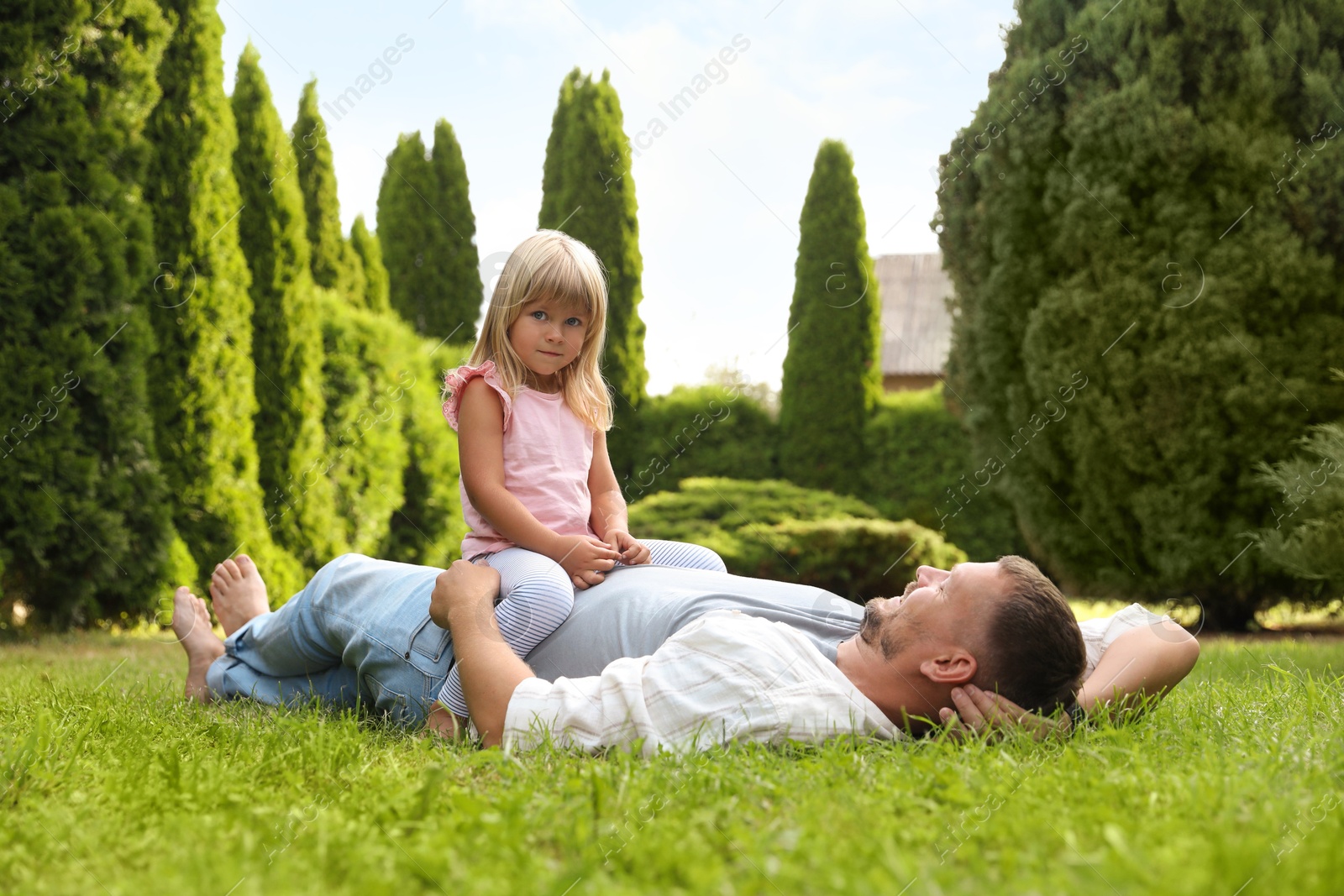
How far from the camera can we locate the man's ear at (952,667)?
2107 mm

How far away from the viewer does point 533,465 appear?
303cm

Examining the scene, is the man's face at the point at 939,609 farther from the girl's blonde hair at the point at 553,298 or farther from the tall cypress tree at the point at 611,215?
the tall cypress tree at the point at 611,215

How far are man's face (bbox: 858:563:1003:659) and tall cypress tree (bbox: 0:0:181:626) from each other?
5.91m

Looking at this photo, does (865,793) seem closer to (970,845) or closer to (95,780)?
(970,845)

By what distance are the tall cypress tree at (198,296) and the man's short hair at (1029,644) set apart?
659cm

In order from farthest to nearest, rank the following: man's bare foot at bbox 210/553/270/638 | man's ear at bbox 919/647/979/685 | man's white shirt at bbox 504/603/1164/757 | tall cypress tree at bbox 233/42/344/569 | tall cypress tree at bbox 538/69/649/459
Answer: tall cypress tree at bbox 538/69/649/459
tall cypress tree at bbox 233/42/344/569
man's bare foot at bbox 210/553/270/638
man's ear at bbox 919/647/979/685
man's white shirt at bbox 504/603/1164/757

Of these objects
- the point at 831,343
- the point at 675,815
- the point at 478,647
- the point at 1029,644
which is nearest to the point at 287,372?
the point at 478,647

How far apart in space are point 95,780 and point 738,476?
12.1 m

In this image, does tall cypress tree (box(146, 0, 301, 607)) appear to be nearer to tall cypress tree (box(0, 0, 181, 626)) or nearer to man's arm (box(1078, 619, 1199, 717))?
tall cypress tree (box(0, 0, 181, 626))

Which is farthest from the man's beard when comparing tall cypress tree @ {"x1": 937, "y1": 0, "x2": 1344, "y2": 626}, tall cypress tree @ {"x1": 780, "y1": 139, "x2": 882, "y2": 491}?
tall cypress tree @ {"x1": 780, "y1": 139, "x2": 882, "y2": 491}

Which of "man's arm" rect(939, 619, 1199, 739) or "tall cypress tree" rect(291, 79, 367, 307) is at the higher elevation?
"tall cypress tree" rect(291, 79, 367, 307)

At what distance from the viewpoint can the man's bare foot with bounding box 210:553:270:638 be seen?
3223mm

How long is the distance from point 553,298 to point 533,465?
511 millimetres

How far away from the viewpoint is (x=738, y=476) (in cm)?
1378
